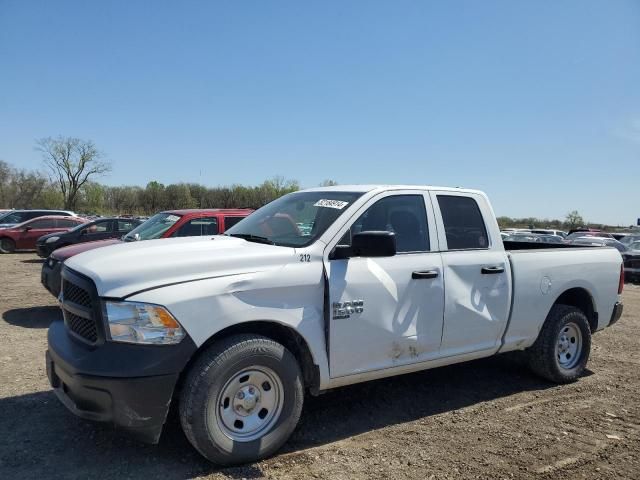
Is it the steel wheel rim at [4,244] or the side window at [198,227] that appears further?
the steel wheel rim at [4,244]

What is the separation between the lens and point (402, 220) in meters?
4.39

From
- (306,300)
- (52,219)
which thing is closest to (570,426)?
(306,300)

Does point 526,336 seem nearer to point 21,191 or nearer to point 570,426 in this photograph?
point 570,426

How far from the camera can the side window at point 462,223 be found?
4609 millimetres

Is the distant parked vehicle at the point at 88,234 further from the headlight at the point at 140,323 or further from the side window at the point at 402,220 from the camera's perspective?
the headlight at the point at 140,323

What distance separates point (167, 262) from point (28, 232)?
19.9 m

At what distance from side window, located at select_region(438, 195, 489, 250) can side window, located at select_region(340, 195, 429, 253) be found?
0.26 metres

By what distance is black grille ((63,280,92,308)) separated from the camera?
11.0 feet

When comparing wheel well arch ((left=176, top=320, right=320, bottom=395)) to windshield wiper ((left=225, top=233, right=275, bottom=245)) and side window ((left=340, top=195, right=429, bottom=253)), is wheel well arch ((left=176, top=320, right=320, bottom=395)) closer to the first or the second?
windshield wiper ((left=225, top=233, right=275, bottom=245))

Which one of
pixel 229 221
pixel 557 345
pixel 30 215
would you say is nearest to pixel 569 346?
pixel 557 345

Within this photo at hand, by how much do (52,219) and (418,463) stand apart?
20.7 meters

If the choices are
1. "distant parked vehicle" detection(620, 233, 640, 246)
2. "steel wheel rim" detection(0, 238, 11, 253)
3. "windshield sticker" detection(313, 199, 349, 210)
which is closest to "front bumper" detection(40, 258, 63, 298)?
"windshield sticker" detection(313, 199, 349, 210)

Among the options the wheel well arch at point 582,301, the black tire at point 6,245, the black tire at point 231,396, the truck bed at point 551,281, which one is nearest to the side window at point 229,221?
the truck bed at point 551,281

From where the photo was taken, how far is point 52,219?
20578 mm
